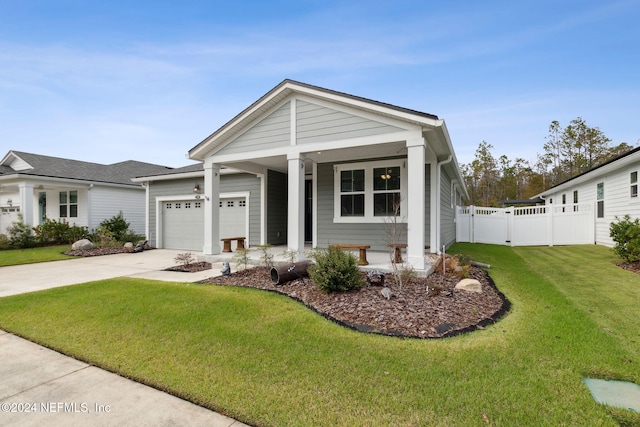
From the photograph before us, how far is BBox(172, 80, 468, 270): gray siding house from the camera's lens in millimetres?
6018

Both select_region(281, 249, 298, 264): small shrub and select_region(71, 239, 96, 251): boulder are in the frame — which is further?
select_region(71, 239, 96, 251): boulder

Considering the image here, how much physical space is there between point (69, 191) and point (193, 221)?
364 inches

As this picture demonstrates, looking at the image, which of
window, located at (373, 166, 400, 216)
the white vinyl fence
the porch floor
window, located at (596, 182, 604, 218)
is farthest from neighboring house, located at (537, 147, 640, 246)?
the porch floor

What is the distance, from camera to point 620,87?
43.2 feet

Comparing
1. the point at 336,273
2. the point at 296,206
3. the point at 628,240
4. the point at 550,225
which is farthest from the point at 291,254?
the point at 550,225

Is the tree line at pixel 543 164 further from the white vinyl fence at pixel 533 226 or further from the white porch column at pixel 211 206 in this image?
the white porch column at pixel 211 206

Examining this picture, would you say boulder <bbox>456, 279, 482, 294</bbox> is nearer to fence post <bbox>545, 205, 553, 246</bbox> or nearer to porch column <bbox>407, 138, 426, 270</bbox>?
porch column <bbox>407, 138, 426, 270</bbox>

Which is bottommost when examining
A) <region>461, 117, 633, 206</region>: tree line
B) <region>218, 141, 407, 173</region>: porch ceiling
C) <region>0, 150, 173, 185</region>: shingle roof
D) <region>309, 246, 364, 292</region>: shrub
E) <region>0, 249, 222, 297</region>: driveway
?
<region>0, 249, 222, 297</region>: driveway

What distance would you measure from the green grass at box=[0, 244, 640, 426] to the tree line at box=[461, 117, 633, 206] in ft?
84.9

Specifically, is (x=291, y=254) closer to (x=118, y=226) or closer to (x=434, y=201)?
(x=434, y=201)

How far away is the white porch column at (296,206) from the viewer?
6949mm

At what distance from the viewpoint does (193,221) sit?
12148 millimetres

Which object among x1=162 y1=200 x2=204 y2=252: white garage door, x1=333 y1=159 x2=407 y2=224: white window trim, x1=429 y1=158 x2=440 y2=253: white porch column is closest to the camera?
x1=429 y1=158 x2=440 y2=253: white porch column

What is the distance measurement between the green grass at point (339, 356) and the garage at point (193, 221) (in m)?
6.13
